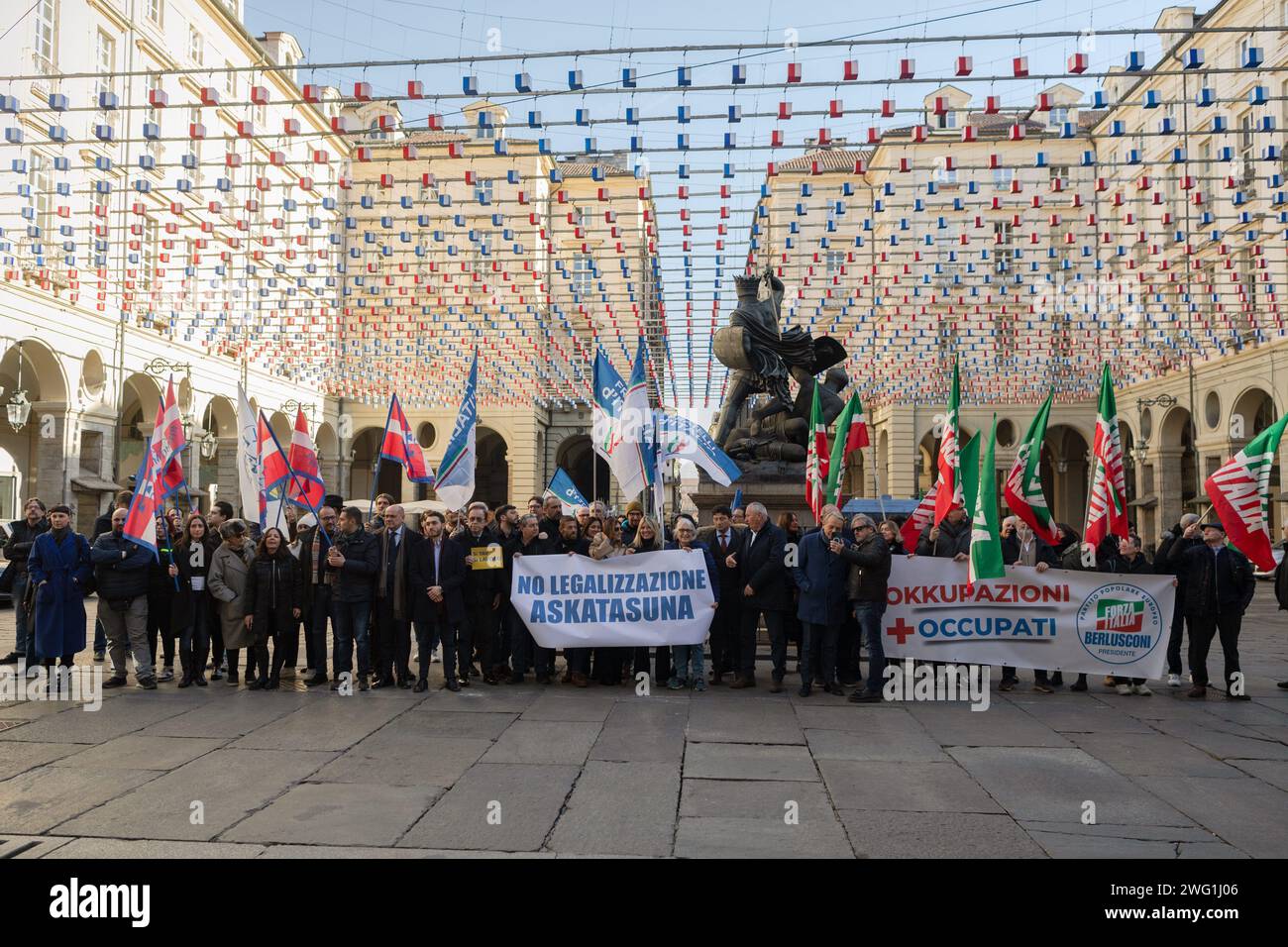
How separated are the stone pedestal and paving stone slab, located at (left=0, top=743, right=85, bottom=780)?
24.9ft

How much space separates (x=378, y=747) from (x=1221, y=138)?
3156cm

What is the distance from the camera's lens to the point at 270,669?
9.84 meters

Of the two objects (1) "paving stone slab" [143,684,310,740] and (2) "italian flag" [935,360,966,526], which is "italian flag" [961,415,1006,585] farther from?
(1) "paving stone slab" [143,684,310,740]

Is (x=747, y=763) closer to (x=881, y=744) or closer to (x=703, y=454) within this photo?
(x=881, y=744)

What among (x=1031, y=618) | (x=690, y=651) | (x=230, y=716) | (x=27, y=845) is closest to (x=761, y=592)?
(x=690, y=651)

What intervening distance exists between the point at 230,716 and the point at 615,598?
3.41 metres

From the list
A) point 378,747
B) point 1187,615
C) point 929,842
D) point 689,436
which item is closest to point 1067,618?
point 1187,615

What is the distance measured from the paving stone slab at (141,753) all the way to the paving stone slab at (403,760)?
1019 mm

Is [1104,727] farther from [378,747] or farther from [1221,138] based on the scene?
[1221,138]

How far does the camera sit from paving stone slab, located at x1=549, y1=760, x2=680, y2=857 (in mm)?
4723

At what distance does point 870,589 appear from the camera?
8695mm

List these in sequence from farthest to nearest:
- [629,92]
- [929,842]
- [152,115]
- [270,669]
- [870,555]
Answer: [152,115]
[629,92]
[270,669]
[870,555]
[929,842]

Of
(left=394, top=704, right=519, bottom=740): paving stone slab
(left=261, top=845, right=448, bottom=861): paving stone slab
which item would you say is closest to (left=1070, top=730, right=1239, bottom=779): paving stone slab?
(left=394, top=704, right=519, bottom=740): paving stone slab
